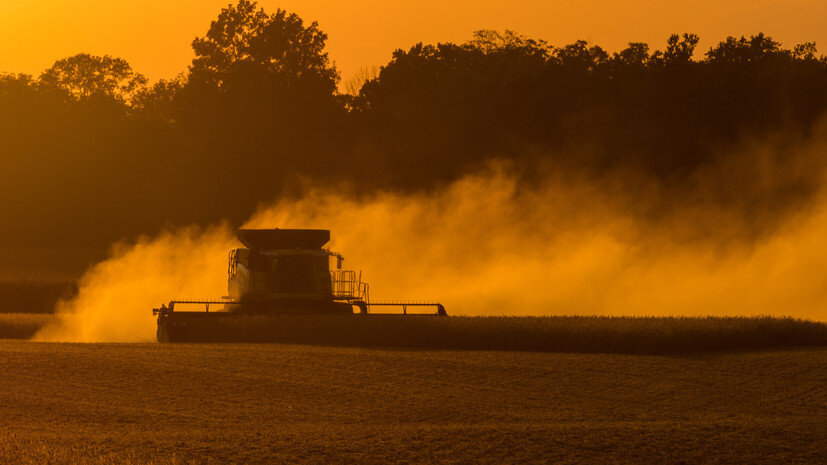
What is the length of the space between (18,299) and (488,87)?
36.3 meters

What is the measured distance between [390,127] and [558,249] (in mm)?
25807

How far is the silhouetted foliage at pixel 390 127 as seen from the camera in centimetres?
7425

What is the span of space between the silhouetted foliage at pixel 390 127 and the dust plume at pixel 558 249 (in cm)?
87

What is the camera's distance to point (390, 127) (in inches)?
3435

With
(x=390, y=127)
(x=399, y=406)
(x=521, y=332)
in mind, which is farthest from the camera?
(x=390, y=127)

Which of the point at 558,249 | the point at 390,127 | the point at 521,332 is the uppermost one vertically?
the point at 390,127

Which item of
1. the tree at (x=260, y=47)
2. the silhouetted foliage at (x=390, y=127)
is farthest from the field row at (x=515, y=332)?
→ the tree at (x=260, y=47)

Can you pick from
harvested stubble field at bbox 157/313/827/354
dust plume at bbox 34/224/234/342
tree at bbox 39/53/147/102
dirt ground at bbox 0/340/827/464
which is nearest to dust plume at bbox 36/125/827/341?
dust plume at bbox 34/224/234/342

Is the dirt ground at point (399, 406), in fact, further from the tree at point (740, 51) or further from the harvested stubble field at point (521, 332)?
the tree at point (740, 51)

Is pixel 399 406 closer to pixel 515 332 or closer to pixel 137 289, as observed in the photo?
pixel 515 332

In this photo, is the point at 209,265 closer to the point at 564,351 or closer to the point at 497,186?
the point at 497,186

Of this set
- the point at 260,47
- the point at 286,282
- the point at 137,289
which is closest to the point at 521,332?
the point at 286,282

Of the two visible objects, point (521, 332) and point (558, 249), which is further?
point (558, 249)

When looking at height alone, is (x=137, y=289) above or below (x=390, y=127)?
below
